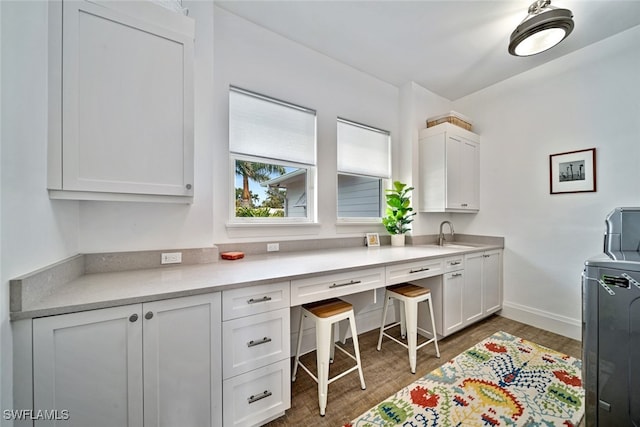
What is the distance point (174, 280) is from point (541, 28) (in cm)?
308

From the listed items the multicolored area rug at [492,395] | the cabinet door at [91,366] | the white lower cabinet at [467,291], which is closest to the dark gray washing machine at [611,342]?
the multicolored area rug at [492,395]

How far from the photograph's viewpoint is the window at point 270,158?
2.09m

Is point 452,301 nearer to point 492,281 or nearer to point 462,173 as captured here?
point 492,281

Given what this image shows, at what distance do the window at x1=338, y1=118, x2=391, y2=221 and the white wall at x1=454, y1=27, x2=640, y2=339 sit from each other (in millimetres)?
1442

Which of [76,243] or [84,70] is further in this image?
[76,243]

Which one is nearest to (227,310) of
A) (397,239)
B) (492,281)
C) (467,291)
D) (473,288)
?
(397,239)

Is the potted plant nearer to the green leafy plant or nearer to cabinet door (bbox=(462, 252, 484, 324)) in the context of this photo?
the green leafy plant

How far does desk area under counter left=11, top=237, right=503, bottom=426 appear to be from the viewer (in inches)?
36.0

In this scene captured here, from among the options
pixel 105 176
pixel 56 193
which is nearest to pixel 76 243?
pixel 56 193

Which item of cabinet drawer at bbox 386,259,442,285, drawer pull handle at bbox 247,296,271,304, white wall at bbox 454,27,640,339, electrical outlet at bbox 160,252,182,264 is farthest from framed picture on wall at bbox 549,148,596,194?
electrical outlet at bbox 160,252,182,264

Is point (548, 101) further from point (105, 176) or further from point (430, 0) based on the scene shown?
point (105, 176)

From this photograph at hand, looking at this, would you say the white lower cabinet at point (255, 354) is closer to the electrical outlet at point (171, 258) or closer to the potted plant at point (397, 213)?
the electrical outlet at point (171, 258)

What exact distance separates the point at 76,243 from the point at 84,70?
0.95m

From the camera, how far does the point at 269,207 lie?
7.46 ft
